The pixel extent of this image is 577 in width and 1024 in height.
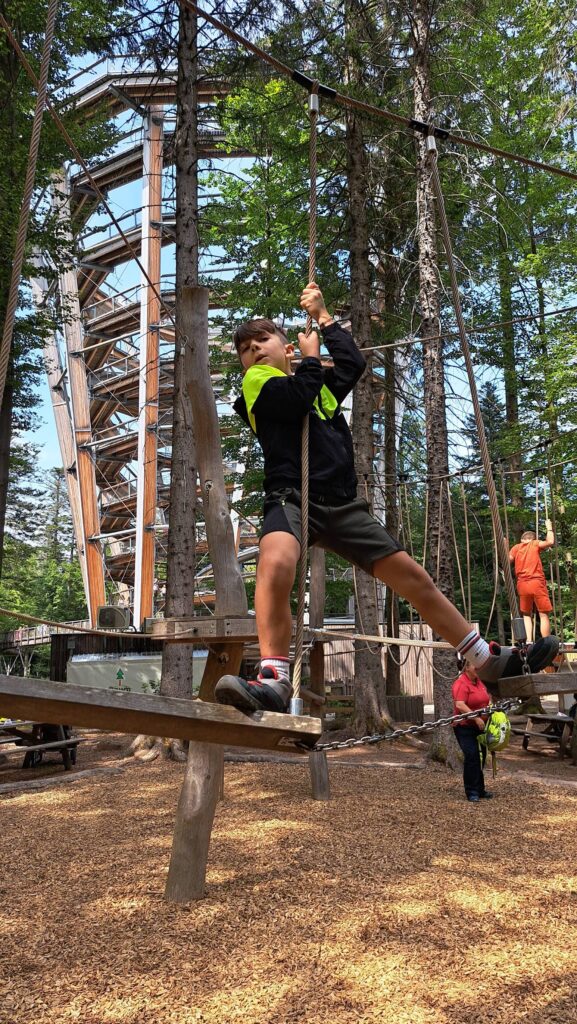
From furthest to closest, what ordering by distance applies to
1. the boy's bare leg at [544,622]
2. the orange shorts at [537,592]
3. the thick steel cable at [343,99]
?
1. the boy's bare leg at [544,622]
2. the orange shorts at [537,592]
3. the thick steel cable at [343,99]

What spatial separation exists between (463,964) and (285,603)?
74.9 inches

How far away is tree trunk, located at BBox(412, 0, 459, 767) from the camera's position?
26.3 ft

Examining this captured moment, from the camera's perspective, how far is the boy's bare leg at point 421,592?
9.57 ft

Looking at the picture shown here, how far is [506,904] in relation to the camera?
397cm

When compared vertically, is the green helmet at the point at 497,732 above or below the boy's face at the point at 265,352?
below

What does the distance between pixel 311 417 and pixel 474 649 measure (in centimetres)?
118

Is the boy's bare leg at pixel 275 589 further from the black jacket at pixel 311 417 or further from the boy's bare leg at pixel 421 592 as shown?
the boy's bare leg at pixel 421 592

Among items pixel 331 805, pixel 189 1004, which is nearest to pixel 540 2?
pixel 331 805

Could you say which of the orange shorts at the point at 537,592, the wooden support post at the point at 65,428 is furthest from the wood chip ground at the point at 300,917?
the wooden support post at the point at 65,428

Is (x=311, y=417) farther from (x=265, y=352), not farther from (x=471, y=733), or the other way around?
(x=471, y=733)

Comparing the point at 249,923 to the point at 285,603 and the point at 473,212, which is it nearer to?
the point at 285,603

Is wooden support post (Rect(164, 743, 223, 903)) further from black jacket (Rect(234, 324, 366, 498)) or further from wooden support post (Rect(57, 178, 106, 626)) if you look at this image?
wooden support post (Rect(57, 178, 106, 626))

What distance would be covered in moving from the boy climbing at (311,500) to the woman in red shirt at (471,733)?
3.43 metres

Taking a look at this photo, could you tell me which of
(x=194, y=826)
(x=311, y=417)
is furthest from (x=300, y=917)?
(x=311, y=417)
